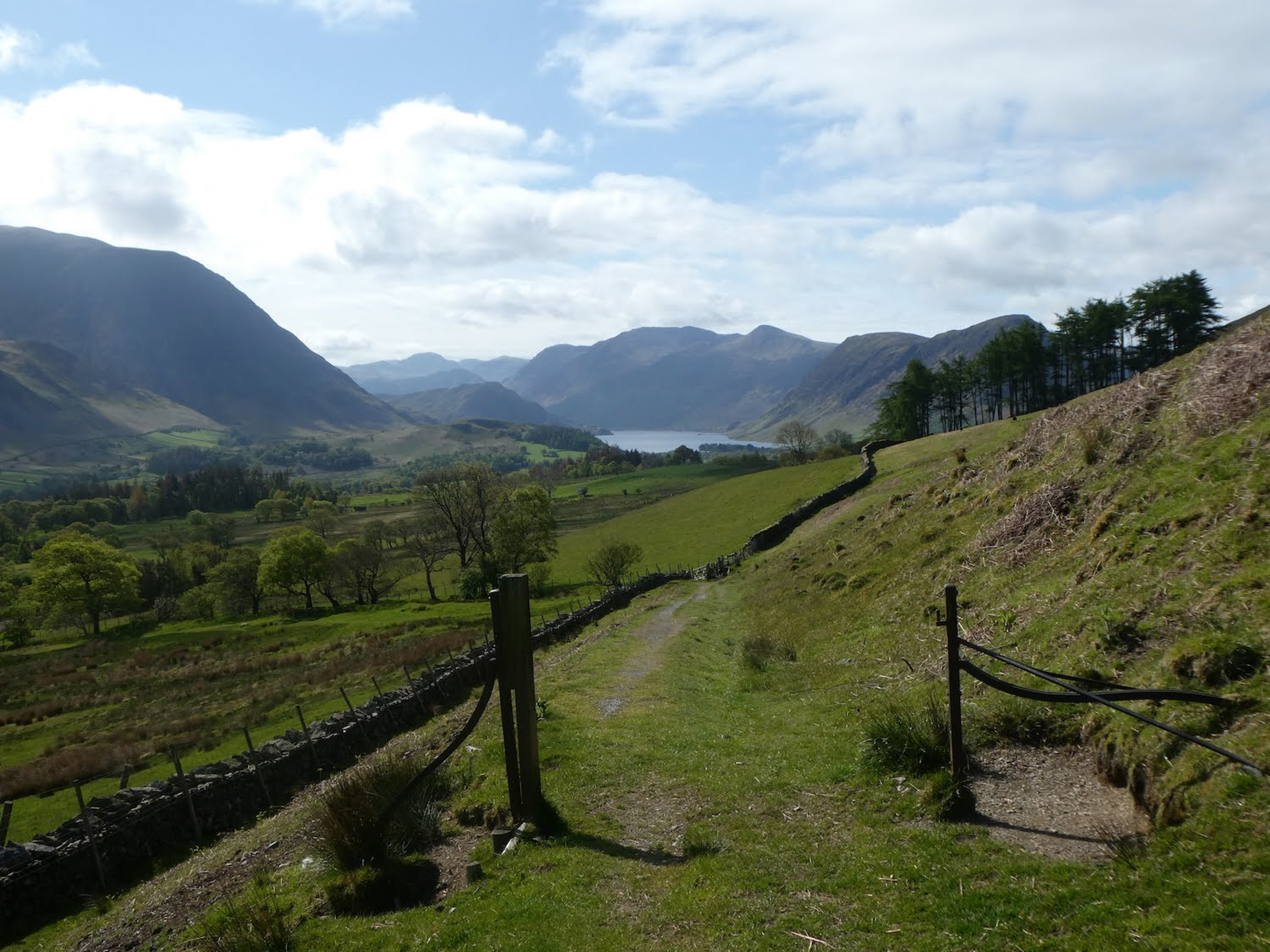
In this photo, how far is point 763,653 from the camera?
22.4m

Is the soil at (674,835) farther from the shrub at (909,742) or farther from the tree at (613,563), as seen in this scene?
the tree at (613,563)

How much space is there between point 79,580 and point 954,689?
112 meters

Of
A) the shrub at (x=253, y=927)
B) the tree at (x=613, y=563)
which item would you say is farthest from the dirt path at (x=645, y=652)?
the tree at (x=613, y=563)

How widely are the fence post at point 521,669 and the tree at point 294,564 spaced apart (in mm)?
87854

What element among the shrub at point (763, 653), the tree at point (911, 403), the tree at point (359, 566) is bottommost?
the tree at point (359, 566)

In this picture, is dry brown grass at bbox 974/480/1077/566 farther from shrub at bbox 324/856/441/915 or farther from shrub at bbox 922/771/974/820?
shrub at bbox 324/856/441/915

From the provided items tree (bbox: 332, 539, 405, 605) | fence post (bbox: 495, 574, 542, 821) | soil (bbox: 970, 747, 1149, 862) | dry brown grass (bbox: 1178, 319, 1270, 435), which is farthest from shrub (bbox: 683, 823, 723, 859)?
tree (bbox: 332, 539, 405, 605)

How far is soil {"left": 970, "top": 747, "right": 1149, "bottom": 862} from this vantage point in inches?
292

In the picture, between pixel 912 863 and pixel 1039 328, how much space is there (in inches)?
4582

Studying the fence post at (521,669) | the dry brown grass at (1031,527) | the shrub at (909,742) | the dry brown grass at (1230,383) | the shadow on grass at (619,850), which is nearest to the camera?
the shadow on grass at (619,850)

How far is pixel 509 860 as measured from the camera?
9.65 meters

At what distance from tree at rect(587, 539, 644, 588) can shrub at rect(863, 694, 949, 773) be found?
170ft

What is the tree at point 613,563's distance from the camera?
211ft

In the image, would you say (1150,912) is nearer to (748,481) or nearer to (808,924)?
(808,924)
